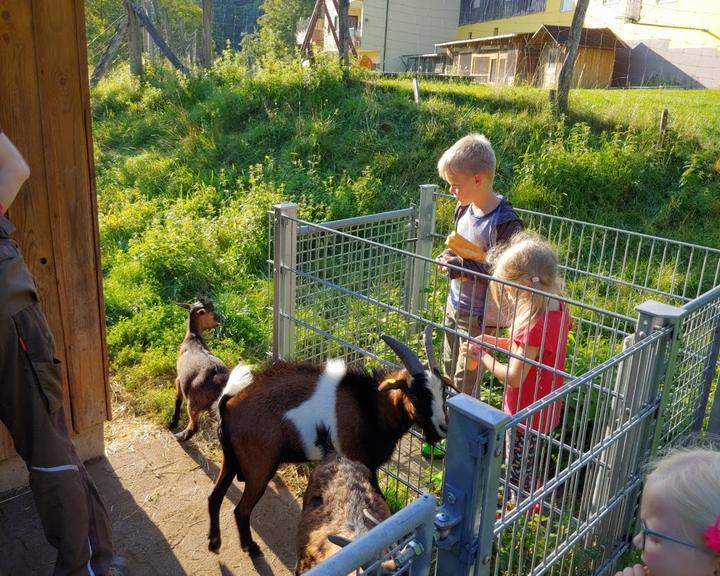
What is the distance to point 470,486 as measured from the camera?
5.37 ft

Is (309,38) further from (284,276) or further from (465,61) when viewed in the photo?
(284,276)

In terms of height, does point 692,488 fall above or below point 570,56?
below

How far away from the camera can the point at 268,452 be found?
335 cm

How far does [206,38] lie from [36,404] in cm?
1589

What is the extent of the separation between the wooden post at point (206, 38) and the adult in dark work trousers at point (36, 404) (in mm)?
14872

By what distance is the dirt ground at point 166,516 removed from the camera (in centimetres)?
338

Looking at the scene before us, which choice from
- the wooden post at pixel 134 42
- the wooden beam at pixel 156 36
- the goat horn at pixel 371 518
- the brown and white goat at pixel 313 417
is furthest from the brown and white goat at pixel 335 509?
the wooden post at pixel 134 42

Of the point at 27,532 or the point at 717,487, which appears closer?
the point at 717,487

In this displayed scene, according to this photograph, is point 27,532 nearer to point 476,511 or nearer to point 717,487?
point 476,511

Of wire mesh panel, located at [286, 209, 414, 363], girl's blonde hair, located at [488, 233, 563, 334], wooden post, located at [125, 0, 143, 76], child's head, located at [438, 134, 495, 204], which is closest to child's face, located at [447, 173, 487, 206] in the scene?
child's head, located at [438, 134, 495, 204]

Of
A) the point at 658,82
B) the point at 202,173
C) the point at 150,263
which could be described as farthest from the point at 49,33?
the point at 658,82

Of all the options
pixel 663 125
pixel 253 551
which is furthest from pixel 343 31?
pixel 253 551

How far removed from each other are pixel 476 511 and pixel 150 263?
637cm

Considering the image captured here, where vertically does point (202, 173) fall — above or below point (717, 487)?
below
